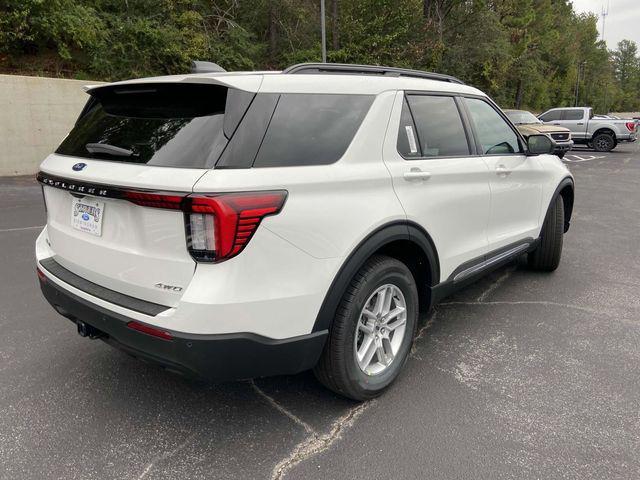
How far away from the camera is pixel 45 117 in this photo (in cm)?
1216

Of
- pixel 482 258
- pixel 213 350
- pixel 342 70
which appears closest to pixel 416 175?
pixel 342 70

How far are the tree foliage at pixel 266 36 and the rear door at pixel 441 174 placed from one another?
12477 mm

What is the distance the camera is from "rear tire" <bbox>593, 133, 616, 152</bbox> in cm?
2105

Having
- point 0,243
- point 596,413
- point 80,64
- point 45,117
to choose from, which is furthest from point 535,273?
point 80,64

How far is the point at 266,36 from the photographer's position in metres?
22.7

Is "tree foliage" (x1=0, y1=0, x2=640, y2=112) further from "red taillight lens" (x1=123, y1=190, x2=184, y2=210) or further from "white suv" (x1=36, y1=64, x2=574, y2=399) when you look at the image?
"red taillight lens" (x1=123, y1=190, x2=184, y2=210)

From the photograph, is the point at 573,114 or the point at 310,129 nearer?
the point at 310,129

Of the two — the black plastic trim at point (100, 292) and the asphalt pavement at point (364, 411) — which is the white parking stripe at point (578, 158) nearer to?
the asphalt pavement at point (364, 411)

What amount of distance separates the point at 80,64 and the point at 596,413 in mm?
15250

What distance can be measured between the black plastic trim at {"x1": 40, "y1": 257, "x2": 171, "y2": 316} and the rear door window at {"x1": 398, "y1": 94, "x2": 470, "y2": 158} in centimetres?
158

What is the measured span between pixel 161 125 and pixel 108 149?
0.29 meters

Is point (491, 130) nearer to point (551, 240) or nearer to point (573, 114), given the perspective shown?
point (551, 240)

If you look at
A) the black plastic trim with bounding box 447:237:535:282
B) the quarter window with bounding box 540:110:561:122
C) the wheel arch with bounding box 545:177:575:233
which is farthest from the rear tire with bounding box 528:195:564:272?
the quarter window with bounding box 540:110:561:122

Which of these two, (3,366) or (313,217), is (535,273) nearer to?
(313,217)
